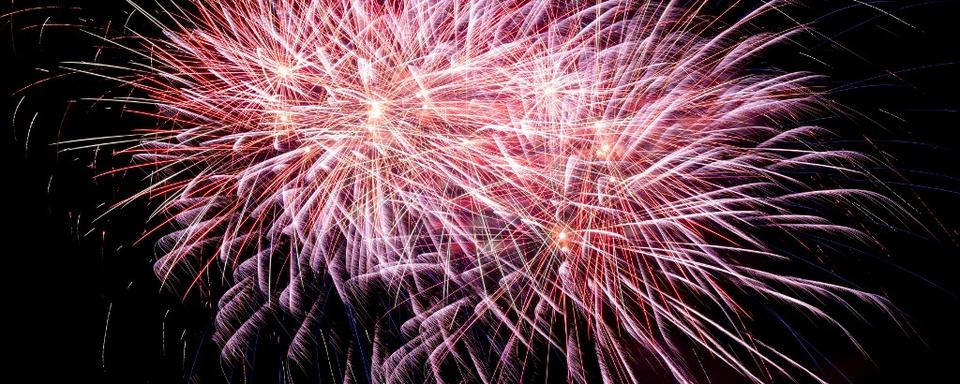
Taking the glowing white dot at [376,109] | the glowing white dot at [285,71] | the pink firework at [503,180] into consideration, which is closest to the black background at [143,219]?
the pink firework at [503,180]

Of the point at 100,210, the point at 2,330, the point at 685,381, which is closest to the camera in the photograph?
the point at 685,381

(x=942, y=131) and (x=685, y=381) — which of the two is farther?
(x=942, y=131)

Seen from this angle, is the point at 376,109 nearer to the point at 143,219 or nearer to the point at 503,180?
the point at 503,180

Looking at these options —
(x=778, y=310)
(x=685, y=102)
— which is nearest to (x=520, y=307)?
(x=685, y=102)

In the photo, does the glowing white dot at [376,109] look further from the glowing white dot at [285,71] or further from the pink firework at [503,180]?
the glowing white dot at [285,71]

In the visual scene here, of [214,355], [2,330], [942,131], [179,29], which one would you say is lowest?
[942,131]

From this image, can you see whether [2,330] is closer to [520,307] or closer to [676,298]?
[520,307]
